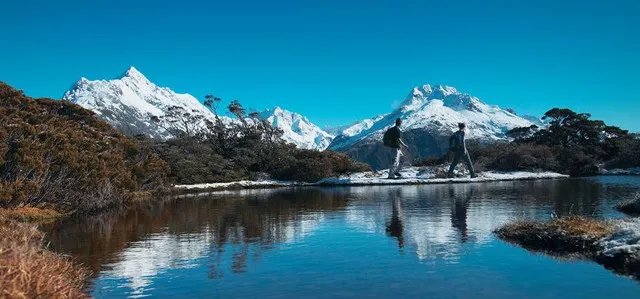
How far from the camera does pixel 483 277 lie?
1037 cm

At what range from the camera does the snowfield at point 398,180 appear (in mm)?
43469

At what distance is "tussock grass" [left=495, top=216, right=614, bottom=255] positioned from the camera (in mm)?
12344

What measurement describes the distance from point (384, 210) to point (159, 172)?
1907 centimetres

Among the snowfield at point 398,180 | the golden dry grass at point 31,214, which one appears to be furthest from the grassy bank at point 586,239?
the snowfield at point 398,180

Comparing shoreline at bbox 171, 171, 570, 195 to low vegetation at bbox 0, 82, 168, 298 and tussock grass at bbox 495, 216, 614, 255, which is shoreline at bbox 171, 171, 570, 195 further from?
tussock grass at bbox 495, 216, 614, 255

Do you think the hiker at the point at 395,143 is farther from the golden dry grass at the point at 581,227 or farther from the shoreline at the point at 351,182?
the golden dry grass at the point at 581,227

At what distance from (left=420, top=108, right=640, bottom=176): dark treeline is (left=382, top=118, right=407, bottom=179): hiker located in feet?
33.6

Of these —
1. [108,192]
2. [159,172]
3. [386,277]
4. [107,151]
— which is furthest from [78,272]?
[159,172]

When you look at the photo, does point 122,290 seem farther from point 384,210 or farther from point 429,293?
point 384,210

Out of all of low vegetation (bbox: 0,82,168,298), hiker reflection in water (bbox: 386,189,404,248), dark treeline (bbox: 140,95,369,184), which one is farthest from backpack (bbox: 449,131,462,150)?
low vegetation (bbox: 0,82,168,298)

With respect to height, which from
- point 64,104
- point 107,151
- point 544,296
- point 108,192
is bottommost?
point 544,296

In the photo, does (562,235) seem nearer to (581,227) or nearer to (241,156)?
(581,227)

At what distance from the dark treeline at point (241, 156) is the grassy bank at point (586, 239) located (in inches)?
1256

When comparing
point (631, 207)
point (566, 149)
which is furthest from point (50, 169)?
point (566, 149)
